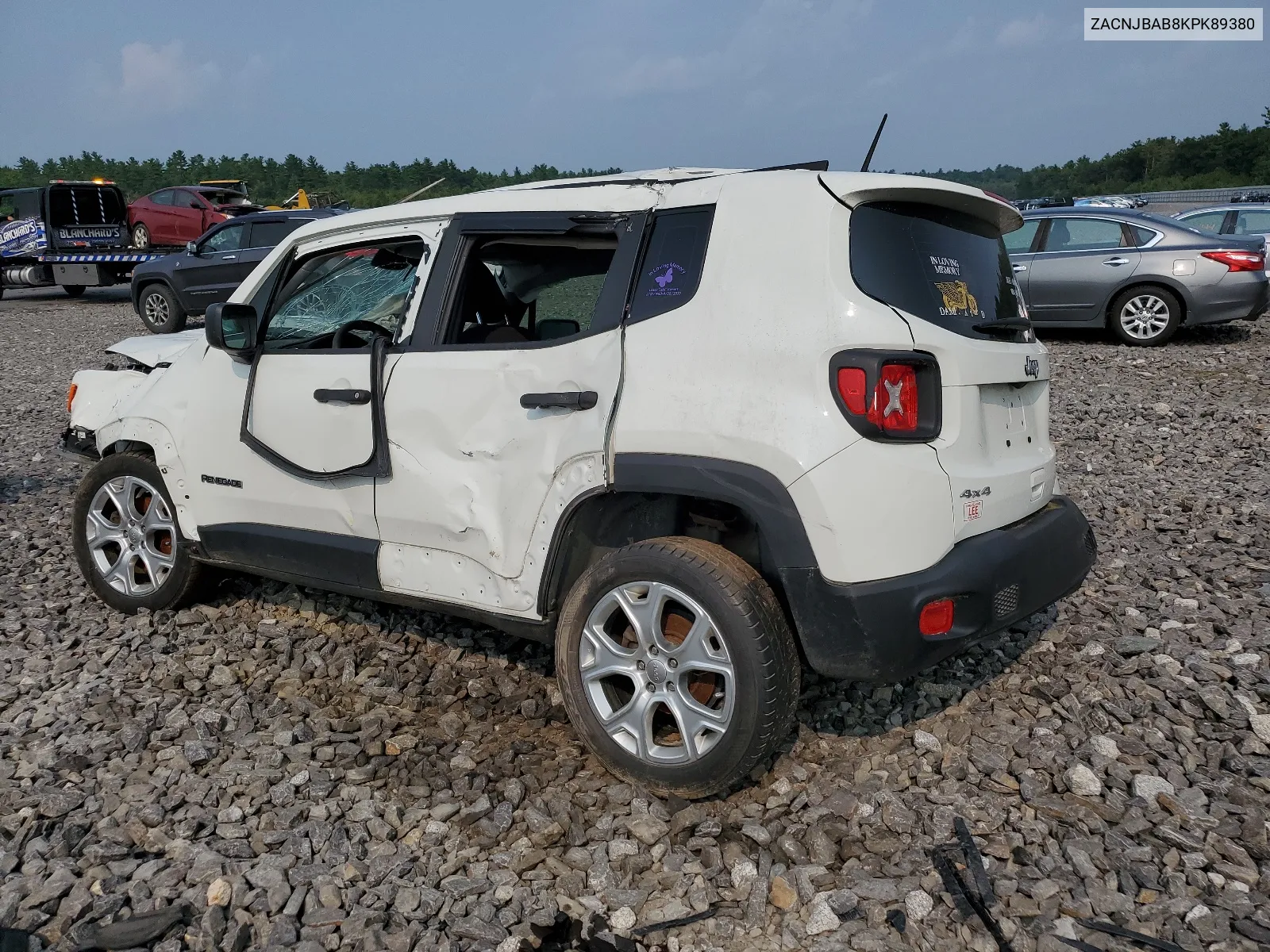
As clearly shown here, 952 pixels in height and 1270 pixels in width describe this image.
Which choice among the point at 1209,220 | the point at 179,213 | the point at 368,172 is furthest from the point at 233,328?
the point at 368,172

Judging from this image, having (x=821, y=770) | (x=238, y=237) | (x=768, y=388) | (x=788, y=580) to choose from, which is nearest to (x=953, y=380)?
(x=768, y=388)

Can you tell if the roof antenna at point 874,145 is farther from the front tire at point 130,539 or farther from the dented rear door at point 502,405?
the front tire at point 130,539

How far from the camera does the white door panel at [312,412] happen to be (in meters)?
3.69

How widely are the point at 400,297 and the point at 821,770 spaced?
7.62 feet

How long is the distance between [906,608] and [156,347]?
3876 millimetres

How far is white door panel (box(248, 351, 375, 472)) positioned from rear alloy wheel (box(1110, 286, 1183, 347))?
10.2 m

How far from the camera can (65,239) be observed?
1878cm

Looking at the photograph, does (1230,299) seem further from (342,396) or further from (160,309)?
(160,309)

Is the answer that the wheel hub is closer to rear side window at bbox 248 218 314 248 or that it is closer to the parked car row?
the parked car row

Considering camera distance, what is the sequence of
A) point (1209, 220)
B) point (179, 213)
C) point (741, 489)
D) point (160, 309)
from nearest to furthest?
point (741, 489) < point (1209, 220) < point (160, 309) < point (179, 213)

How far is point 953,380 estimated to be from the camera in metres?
2.96

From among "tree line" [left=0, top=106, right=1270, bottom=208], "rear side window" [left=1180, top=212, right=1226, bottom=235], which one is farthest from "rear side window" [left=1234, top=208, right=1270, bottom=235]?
"tree line" [left=0, top=106, right=1270, bottom=208]

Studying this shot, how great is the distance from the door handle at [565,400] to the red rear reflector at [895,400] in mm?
874

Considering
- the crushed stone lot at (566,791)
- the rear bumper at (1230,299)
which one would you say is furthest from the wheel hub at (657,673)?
the rear bumper at (1230,299)
